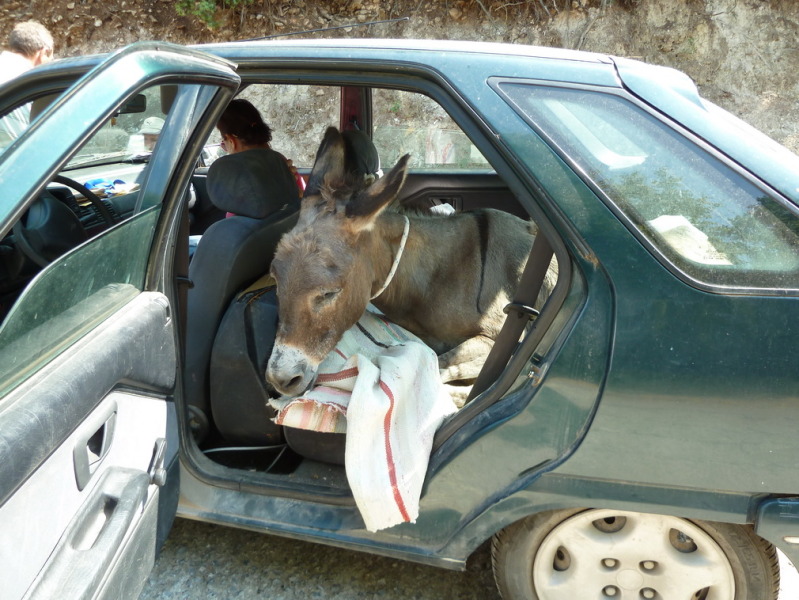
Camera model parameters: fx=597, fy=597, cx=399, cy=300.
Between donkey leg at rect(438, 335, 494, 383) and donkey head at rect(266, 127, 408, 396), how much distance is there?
0.54 meters

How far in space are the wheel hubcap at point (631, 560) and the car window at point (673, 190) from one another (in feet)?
2.83

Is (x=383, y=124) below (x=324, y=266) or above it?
above

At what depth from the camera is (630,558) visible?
6.69 ft

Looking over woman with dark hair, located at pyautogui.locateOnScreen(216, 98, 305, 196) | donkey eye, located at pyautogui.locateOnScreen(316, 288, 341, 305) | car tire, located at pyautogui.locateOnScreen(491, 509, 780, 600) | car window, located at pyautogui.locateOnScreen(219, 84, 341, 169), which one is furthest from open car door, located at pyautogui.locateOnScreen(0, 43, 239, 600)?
car window, located at pyautogui.locateOnScreen(219, 84, 341, 169)

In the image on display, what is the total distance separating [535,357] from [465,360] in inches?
49.2

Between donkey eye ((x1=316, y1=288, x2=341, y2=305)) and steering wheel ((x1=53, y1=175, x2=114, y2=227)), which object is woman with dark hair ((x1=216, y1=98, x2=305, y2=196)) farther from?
donkey eye ((x1=316, y1=288, x2=341, y2=305))

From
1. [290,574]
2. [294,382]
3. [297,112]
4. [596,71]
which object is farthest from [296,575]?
[297,112]

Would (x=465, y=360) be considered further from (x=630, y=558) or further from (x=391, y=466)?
(x=630, y=558)

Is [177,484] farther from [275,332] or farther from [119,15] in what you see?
[119,15]

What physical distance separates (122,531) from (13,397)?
1.59 ft

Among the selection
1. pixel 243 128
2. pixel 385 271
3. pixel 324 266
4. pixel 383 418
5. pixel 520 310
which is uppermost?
pixel 243 128

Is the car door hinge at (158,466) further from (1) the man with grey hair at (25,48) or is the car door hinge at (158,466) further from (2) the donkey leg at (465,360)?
(1) the man with grey hair at (25,48)

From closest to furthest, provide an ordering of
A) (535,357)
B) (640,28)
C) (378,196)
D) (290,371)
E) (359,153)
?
1. (535,357)
2. (290,371)
3. (378,196)
4. (359,153)
5. (640,28)

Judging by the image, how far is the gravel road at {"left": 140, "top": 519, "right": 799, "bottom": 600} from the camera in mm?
2586
